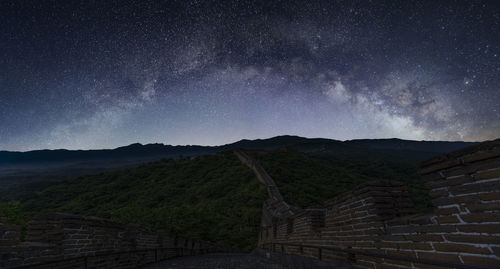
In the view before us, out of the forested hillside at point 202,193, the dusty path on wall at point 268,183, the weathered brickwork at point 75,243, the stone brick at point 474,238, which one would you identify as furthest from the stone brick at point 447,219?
the dusty path on wall at point 268,183

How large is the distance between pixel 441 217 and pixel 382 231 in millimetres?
1256

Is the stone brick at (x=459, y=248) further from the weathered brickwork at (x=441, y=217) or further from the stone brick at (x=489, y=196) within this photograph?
the stone brick at (x=489, y=196)

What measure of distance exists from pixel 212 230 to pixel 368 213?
76.1 feet

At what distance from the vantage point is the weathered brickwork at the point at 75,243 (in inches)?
149

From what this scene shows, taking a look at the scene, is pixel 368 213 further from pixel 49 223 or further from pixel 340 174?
pixel 340 174

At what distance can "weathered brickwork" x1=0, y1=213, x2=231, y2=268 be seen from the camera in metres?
3.79

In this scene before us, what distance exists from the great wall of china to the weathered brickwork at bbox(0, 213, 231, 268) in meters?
0.01

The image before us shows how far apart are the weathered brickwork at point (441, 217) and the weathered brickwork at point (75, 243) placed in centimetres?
494

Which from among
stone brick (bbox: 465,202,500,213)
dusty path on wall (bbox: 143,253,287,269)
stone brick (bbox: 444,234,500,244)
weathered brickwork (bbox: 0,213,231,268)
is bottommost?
dusty path on wall (bbox: 143,253,287,269)

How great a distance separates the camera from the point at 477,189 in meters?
2.58

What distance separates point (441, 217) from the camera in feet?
9.87

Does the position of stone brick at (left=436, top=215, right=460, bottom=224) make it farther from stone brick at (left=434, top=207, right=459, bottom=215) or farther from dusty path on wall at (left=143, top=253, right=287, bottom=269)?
dusty path on wall at (left=143, top=253, right=287, bottom=269)

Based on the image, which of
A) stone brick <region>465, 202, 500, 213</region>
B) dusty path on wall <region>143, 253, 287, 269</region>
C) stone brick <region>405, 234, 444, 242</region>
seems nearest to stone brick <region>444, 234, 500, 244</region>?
stone brick <region>405, 234, 444, 242</region>

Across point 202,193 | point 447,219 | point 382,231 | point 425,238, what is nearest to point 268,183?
point 202,193
